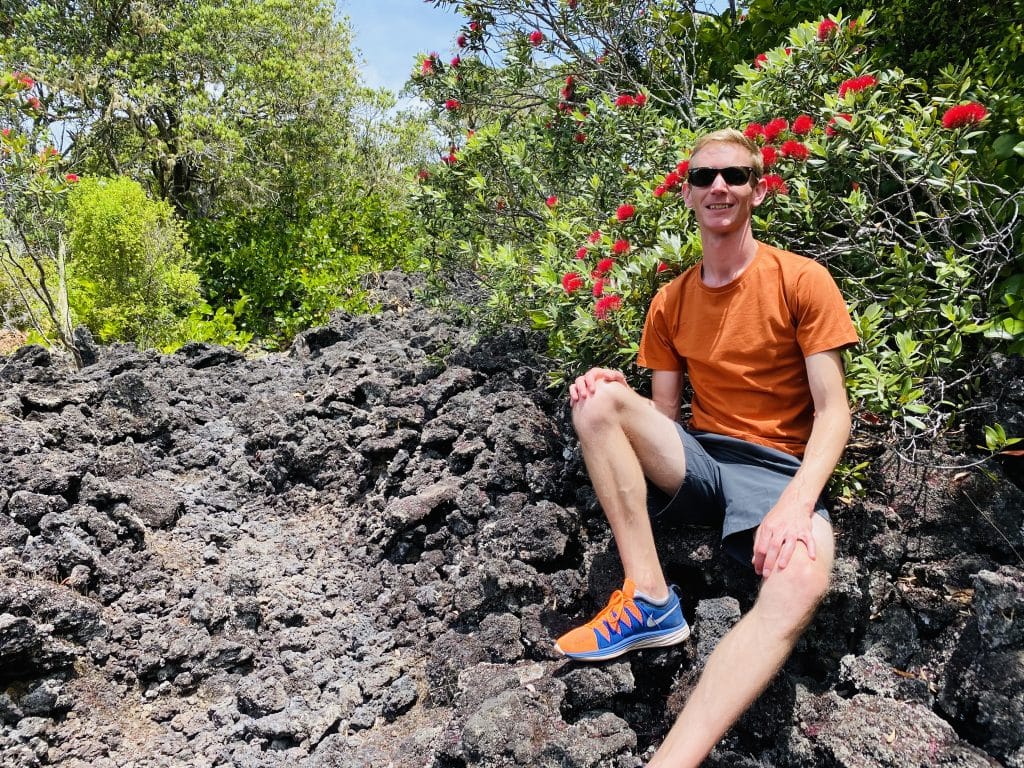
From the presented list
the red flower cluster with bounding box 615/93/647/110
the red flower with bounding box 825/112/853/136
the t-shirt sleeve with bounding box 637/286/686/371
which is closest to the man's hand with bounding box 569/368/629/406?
the t-shirt sleeve with bounding box 637/286/686/371

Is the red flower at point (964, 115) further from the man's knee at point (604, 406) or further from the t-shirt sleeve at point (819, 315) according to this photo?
the man's knee at point (604, 406)

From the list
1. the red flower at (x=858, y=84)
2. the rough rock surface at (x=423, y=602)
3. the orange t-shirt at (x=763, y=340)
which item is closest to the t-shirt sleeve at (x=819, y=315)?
the orange t-shirt at (x=763, y=340)

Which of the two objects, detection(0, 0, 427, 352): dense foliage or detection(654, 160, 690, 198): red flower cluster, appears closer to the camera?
detection(654, 160, 690, 198): red flower cluster

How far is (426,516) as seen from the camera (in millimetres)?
3418

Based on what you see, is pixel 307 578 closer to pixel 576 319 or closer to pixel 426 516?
pixel 426 516

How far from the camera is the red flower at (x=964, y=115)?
2.45 meters

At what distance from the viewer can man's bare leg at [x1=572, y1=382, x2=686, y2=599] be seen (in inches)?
90.6

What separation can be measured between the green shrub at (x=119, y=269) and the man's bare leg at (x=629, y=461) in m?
5.76

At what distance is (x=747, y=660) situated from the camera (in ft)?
6.01

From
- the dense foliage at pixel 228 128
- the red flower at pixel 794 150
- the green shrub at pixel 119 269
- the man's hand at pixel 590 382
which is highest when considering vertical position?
the dense foliage at pixel 228 128

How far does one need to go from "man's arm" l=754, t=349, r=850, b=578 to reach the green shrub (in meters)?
6.33

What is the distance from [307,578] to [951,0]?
4468 millimetres

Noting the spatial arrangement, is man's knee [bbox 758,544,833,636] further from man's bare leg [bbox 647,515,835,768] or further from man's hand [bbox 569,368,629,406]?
man's hand [bbox 569,368,629,406]

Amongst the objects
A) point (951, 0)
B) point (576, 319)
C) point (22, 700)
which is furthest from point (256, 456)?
point (951, 0)
